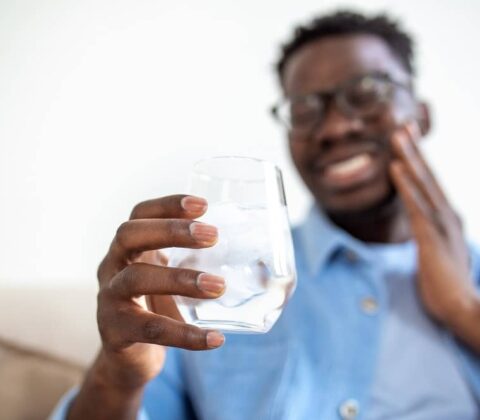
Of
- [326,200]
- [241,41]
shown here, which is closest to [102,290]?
[326,200]

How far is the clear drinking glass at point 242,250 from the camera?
1.08 feet

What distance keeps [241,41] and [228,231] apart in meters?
1.04

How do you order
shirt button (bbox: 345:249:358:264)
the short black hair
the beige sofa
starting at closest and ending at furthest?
the beige sofa
shirt button (bbox: 345:249:358:264)
the short black hair

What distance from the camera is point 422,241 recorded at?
794 mm

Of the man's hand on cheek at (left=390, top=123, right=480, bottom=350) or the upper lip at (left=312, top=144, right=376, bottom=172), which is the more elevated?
the upper lip at (left=312, top=144, right=376, bottom=172)

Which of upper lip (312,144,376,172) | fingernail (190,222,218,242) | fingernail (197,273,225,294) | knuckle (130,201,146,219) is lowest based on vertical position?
upper lip (312,144,376,172)

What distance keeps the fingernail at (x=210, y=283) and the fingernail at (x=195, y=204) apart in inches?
2.0

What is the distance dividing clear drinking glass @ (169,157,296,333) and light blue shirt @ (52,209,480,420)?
0.28 m

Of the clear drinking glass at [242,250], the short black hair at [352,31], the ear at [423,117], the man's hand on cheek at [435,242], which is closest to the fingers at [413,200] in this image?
the man's hand on cheek at [435,242]

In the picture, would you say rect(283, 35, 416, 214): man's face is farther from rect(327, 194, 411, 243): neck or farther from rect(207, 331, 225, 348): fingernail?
rect(207, 331, 225, 348): fingernail

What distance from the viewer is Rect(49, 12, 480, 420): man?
376 millimetres

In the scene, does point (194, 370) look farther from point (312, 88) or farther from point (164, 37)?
point (164, 37)

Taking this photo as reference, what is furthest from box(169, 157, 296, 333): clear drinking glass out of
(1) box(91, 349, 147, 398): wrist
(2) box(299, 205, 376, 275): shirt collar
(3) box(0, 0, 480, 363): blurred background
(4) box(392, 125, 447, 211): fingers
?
(4) box(392, 125, 447, 211): fingers

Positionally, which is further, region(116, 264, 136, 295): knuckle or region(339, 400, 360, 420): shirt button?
region(339, 400, 360, 420): shirt button
